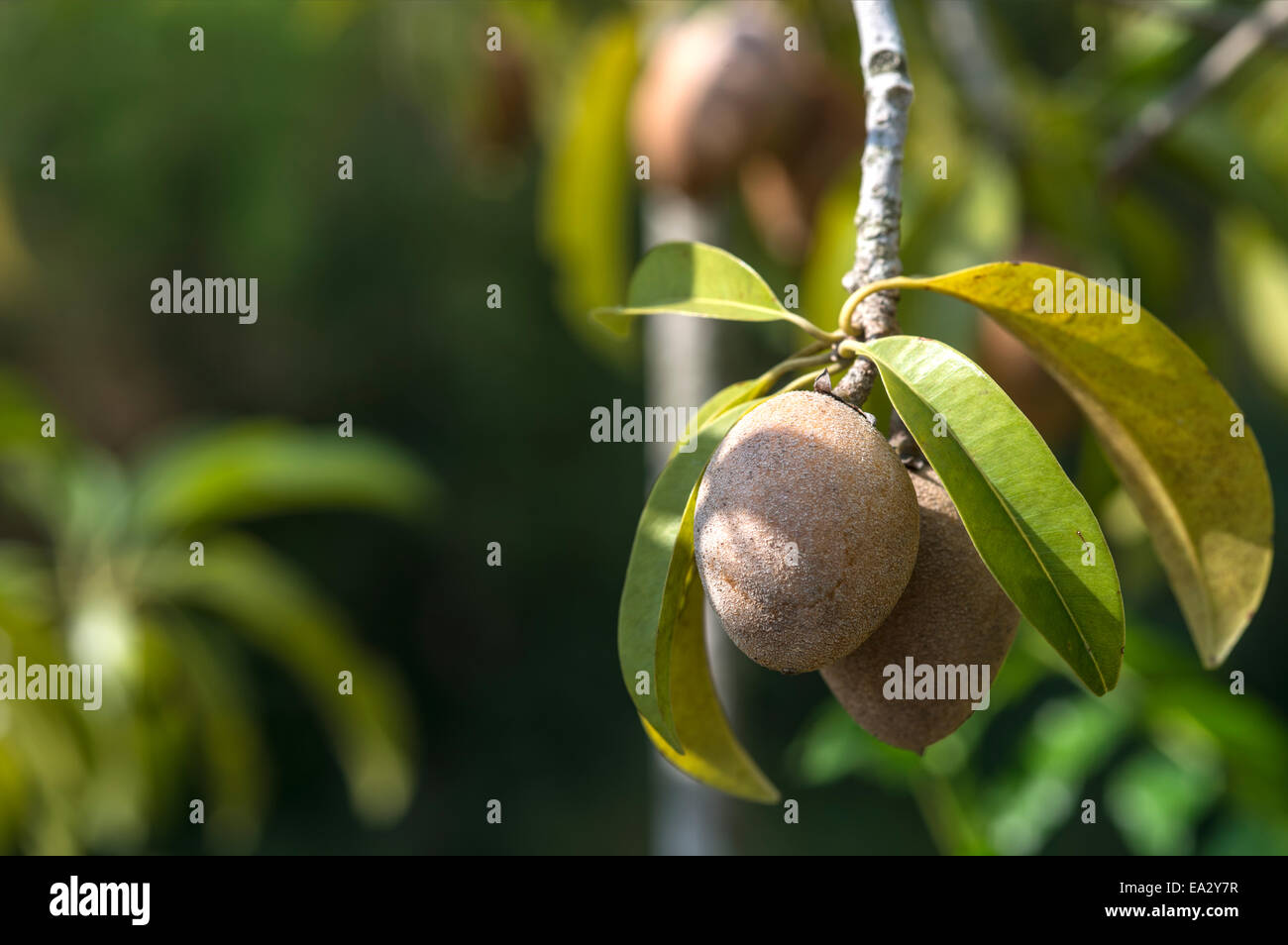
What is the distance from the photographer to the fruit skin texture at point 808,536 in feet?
1.24

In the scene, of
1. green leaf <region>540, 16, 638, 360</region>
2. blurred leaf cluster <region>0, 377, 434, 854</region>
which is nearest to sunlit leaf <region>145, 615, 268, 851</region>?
blurred leaf cluster <region>0, 377, 434, 854</region>

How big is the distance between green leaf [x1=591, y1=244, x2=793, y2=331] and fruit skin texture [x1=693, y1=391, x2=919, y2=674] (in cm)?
7

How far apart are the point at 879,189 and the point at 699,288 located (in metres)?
0.10

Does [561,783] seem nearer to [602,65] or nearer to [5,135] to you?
[5,135]

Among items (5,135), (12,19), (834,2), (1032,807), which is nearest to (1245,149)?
(834,2)

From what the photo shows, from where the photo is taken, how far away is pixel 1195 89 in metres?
0.96

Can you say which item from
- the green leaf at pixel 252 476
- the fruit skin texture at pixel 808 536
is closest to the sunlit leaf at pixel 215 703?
the green leaf at pixel 252 476

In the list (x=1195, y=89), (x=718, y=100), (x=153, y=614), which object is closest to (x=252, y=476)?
(x=153, y=614)

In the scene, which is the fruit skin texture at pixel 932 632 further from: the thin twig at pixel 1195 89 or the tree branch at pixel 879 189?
the thin twig at pixel 1195 89

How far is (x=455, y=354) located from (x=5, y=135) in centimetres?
186

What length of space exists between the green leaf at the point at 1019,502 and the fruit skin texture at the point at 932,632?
3 cm

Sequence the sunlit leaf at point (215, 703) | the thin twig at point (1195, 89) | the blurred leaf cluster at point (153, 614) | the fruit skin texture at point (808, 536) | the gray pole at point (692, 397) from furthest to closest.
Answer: the sunlit leaf at point (215, 703) → the blurred leaf cluster at point (153, 614) → the gray pole at point (692, 397) → the thin twig at point (1195, 89) → the fruit skin texture at point (808, 536)

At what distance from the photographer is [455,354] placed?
16.3 feet

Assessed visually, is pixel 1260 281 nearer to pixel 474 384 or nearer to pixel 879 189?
pixel 879 189
